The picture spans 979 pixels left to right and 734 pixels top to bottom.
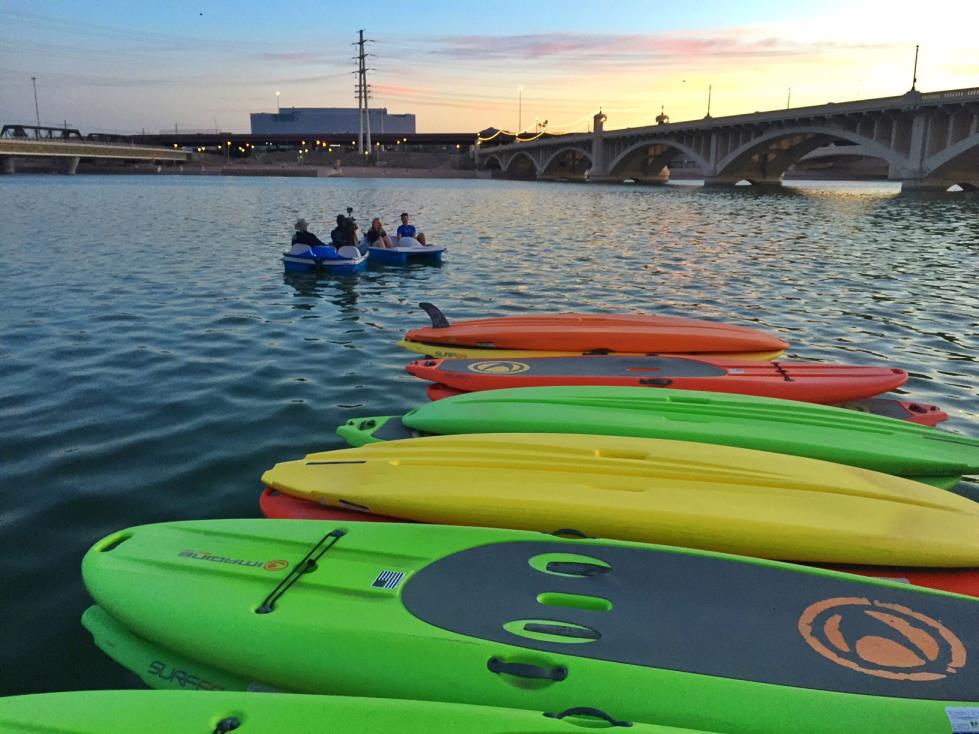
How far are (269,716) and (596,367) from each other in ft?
17.8

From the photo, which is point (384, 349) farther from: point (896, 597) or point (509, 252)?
point (509, 252)

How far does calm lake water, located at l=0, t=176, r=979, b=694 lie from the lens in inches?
208

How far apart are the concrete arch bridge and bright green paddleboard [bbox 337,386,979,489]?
54864mm

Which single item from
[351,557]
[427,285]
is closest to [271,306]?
[427,285]

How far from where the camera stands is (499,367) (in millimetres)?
7512

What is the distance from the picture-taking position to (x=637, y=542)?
12.3 ft

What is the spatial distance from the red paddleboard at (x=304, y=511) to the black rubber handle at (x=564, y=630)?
5.29 ft

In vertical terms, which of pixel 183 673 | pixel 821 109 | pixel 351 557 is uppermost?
pixel 821 109

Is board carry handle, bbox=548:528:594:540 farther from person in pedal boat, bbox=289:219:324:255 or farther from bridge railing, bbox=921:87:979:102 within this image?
bridge railing, bbox=921:87:979:102

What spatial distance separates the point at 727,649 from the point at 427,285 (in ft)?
44.2

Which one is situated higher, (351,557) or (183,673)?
(351,557)

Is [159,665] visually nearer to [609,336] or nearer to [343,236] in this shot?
[609,336]

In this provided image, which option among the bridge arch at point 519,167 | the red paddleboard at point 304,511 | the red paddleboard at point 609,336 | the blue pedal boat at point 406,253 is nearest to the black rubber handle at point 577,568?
the red paddleboard at point 304,511

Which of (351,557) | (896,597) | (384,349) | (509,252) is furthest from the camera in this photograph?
(509,252)
